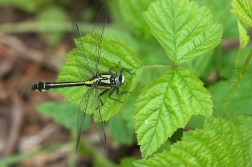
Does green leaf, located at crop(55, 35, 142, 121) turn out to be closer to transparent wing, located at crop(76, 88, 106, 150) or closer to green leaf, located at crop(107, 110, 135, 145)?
transparent wing, located at crop(76, 88, 106, 150)

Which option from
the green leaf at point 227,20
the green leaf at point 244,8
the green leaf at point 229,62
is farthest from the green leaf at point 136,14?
the green leaf at point 244,8

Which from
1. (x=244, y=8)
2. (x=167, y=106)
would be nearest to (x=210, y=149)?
(x=167, y=106)

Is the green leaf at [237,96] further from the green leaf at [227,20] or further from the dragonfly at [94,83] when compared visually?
the dragonfly at [94,83]

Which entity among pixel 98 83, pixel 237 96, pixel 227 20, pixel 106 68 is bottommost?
pixel 237 96

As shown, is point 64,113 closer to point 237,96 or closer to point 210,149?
point 237,96

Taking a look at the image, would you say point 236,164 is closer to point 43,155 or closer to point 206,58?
point 206,58

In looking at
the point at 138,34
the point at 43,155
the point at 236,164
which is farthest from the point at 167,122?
the point at 43,155
